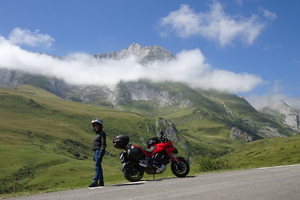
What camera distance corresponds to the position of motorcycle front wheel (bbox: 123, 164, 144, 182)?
51.2 ft

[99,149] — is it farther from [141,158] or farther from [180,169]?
[180,169]

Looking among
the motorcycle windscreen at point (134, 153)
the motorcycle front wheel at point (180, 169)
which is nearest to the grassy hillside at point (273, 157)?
the motorcycle front wheel at point (180, 169)

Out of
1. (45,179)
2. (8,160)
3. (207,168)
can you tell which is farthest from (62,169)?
(207,168)

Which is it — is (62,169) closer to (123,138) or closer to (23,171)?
(23,171)

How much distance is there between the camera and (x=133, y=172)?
51.9 feet

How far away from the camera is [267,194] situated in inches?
374

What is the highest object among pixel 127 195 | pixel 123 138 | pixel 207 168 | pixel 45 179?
pixel 123 138

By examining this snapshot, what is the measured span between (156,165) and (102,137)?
3.45 metres

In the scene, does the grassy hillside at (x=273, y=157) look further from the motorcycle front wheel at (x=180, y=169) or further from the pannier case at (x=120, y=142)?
the pannier case at (x=120, y=142)

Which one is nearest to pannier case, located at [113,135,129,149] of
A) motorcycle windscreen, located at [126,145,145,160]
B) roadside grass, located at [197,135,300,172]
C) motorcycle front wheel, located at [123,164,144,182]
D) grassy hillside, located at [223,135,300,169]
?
motorcycle windscreen, located at [126,145,145,160]

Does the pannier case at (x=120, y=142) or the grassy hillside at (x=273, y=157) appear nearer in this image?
the pannier case at (x=120, y=142)

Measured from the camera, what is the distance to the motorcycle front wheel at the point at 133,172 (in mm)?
15611

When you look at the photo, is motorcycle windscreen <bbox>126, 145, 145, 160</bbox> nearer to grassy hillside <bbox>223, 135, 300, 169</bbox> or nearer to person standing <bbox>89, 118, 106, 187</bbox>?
person standing <bbox>89, 118, 106, 187</bbox>

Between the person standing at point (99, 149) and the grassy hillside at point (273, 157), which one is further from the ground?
the person standing at point (99, 149)
